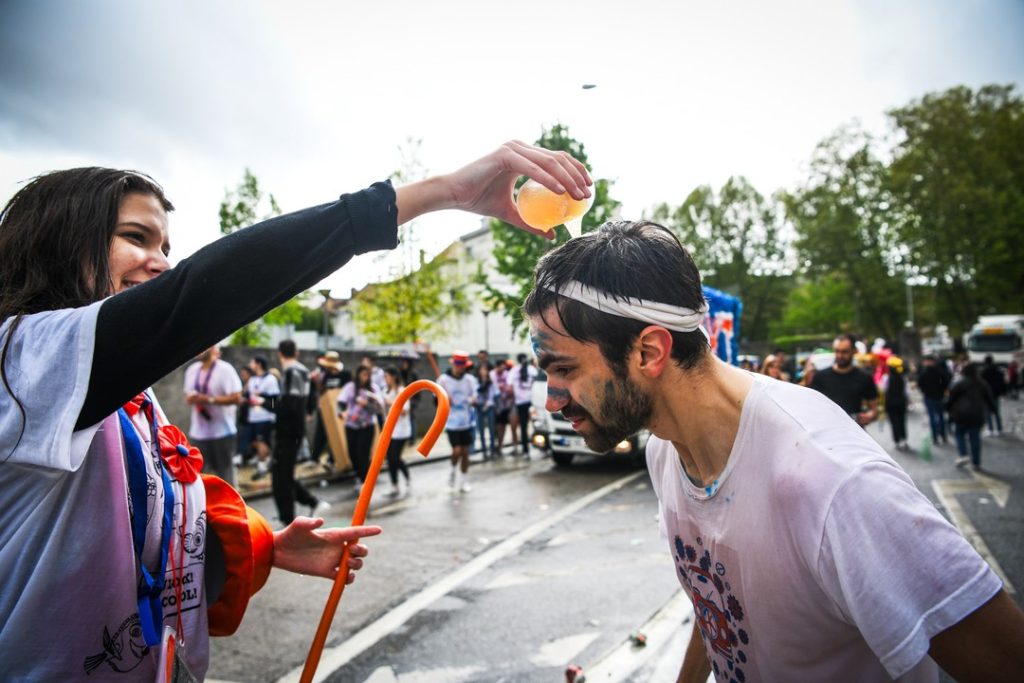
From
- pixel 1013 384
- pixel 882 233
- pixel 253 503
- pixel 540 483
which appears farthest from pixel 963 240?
pixel 253 503

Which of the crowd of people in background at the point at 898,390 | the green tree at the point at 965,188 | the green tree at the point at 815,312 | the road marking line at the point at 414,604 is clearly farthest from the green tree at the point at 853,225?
the road marking line at the point at 414,604

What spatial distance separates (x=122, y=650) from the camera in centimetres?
133

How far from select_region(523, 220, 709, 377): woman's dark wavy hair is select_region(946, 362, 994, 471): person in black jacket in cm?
1146

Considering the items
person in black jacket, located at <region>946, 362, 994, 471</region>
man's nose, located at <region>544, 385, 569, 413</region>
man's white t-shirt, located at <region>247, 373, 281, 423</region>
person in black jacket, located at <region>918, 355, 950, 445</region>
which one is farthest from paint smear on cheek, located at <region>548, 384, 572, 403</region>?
person in black jacket, located at <region>918, 355, 950, 445</region>

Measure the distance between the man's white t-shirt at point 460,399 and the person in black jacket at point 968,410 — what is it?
28.4 ft

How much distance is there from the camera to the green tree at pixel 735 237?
46688 mm

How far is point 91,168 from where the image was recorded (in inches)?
55.2

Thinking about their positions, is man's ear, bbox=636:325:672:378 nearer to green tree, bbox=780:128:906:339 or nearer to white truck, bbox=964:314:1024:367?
white truck, bbox=964:314:1024:367

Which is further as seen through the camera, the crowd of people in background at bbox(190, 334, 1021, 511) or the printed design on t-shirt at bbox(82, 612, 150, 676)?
the crowd of people in background at bbox(190, 334, 1021, 511)

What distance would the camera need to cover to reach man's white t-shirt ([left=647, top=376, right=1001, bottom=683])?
116 cm

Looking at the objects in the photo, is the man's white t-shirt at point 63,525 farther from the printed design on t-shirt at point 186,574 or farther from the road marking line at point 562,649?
the road marking line at point 562,649

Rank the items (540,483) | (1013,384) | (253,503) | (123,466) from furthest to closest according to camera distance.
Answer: (1013,384) < (540,483) < (253,503) < (123,466)

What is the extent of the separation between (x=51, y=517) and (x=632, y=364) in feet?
4.44

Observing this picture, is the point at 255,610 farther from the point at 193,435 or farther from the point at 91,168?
the point at 91,168
